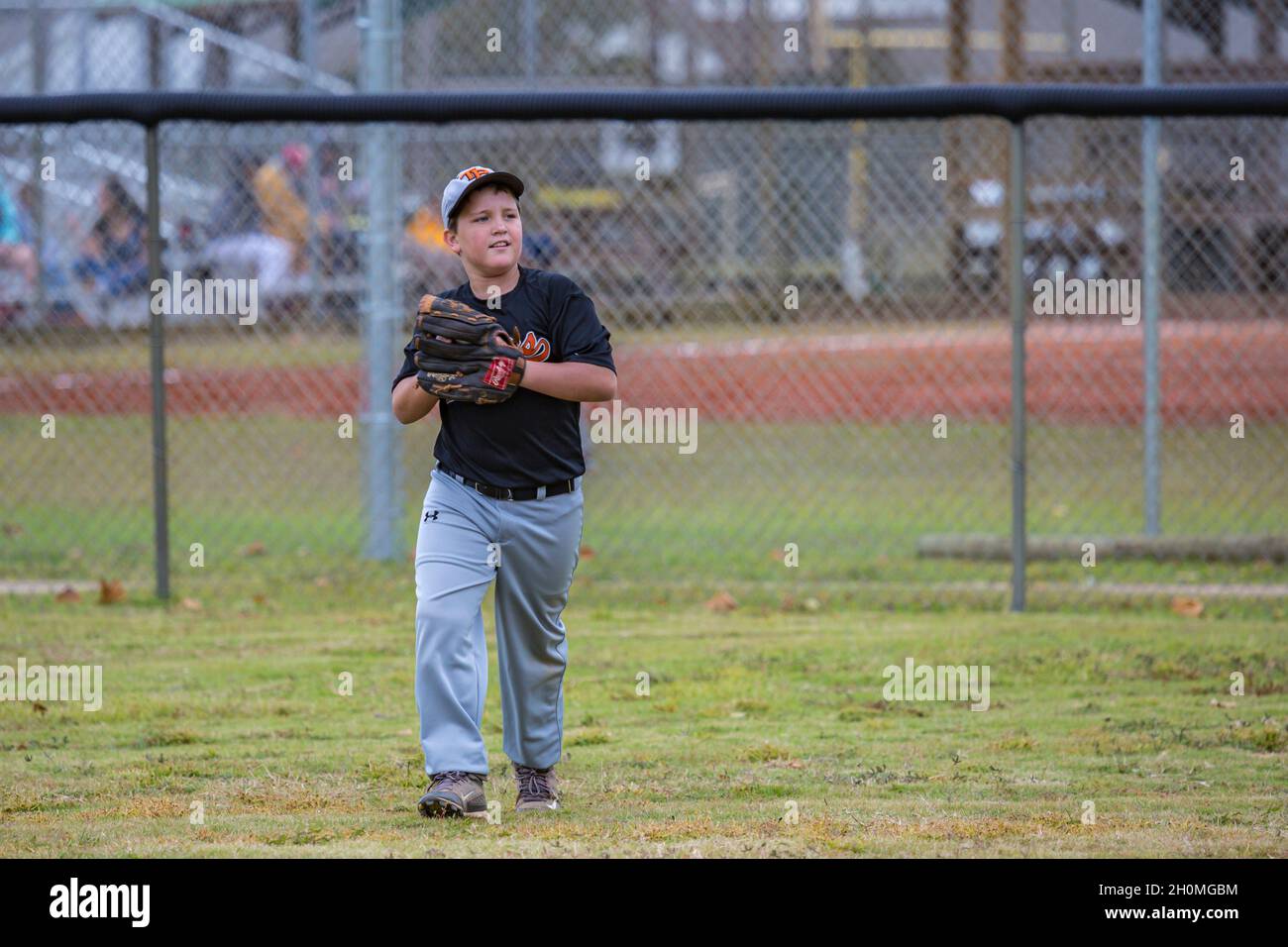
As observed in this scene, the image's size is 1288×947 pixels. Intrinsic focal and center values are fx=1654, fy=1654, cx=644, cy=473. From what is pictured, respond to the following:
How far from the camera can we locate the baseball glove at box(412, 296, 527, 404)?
441 centimetres

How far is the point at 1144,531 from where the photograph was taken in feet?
30.3

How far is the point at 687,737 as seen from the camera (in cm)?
564

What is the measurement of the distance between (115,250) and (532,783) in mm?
10737

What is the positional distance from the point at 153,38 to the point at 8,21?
260 cm

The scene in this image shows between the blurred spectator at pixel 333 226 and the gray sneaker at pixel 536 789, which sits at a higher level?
the blurred spectator at pixel 333 226

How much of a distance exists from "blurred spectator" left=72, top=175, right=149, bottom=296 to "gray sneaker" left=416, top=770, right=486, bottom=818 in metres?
10.5

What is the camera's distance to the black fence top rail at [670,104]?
→ 7.56m

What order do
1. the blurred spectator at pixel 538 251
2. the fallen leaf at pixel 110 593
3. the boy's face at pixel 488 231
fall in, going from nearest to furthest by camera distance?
the boy's face at pixel 488 231, the fallen leaf at pixel 110 593, the blurred spectator at pixel 538 251

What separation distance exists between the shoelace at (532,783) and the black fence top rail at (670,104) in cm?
388

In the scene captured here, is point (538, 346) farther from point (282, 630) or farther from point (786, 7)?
point (786, 7)

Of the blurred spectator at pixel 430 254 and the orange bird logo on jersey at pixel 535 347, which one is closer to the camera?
the orange bird logo on jersey at pixel 535 347

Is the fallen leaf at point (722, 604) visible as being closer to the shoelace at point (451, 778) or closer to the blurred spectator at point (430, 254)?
the shoelace at point (451, 778)

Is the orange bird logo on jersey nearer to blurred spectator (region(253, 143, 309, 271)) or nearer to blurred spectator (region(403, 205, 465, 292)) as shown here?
blurred spectator (region(403, 205, 465, 292))

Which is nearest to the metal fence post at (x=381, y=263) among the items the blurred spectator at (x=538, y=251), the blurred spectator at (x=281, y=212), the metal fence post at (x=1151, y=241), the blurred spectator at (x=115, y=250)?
the blurred spectator at (x=538, y=251)
